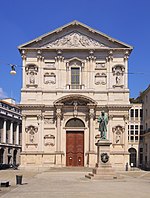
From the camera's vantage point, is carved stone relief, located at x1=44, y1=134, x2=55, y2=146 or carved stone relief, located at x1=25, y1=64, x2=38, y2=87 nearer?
carved stone relief, located at x1=44, y1=134, x2=55, y2=146

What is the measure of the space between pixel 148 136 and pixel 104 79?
20.6m

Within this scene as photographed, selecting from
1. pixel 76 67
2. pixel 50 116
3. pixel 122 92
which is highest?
pixel 76 67

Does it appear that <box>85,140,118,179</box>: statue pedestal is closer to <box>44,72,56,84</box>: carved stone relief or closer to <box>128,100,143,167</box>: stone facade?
<box>44,72,56,84</box>: carved stone relief

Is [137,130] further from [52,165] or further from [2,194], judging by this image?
[2,194]

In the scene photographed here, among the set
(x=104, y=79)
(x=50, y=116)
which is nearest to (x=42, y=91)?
(x=50, y=116)

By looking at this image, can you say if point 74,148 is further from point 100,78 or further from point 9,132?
point 9,132

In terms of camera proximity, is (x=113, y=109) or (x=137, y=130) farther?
(x=137, y=130)

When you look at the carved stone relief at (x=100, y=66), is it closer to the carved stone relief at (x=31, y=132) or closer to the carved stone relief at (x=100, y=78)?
the carved stone relief at (x=100, y=78)

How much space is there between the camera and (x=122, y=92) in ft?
165

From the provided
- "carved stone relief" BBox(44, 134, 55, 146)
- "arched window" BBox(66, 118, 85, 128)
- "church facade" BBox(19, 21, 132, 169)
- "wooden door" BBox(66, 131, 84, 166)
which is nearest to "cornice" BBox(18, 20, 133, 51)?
"church facade" BBox(19, 21, 132, 169)

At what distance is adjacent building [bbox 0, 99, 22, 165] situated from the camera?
8044 cm

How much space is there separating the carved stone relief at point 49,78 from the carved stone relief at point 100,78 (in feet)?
17.6

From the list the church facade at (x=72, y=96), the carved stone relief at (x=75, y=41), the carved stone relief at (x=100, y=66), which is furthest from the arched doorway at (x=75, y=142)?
the carved stone relief at (x=75, y=41)

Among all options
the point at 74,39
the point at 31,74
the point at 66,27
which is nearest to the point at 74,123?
the point at 31,74
